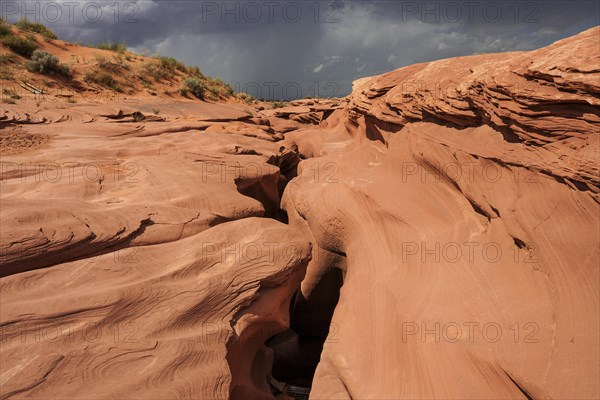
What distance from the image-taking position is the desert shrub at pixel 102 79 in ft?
49.5

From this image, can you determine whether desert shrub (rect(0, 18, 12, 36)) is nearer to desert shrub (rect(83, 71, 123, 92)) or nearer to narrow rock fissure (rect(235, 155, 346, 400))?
desert shrub (rect(83, 71, 123, 92))

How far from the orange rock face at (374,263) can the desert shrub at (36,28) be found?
18108 mm

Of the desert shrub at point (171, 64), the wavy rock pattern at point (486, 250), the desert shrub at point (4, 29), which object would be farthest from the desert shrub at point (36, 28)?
the wavy rock pattern at point (486, 250)

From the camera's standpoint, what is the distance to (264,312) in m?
3.46

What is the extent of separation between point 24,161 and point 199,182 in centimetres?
259

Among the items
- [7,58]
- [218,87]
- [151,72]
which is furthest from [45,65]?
[218,87]

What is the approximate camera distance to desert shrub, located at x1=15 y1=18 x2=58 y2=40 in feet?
59.3

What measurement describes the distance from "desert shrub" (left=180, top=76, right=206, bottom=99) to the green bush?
5582mm

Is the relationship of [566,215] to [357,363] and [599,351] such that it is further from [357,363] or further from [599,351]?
[357,363]

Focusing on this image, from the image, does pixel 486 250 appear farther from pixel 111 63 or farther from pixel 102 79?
pixel 111 63

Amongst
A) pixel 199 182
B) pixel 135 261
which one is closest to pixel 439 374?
pixel 135 261

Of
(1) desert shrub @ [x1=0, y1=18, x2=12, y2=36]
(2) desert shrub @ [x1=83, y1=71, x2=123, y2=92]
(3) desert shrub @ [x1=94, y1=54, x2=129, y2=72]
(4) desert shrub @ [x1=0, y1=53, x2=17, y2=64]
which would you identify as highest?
(1) desert shrub @ [x1=0, y1=18, x2=12, y2=36]

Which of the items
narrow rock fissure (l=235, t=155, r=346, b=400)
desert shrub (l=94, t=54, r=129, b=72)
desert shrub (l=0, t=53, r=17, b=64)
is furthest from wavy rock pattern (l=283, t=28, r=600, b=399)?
desert shrub (l=94, t=54, r=129, b=72)

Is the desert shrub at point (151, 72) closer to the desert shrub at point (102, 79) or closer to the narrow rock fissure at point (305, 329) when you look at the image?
the desert shrub at point (102, 79)
